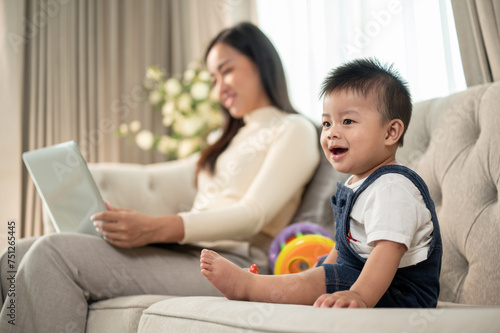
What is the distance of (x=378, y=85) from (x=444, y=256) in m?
0.51

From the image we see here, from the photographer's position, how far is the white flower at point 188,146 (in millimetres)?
2723

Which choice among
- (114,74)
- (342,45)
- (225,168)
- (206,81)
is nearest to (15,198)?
(114,74)

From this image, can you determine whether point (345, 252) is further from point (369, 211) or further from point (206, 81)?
point (206, 81)

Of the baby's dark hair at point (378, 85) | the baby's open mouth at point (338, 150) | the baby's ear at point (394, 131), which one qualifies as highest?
the baby's dark hair at point (378, 85)

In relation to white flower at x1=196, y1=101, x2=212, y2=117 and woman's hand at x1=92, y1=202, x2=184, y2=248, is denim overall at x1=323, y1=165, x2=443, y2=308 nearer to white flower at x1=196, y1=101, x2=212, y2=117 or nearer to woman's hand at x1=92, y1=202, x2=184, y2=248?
woman's hand at x1=92, y1=202, x2=184, y2=248

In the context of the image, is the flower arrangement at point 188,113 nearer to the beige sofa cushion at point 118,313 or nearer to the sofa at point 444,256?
the sofa at point 444,256

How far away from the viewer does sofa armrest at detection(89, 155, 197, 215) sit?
1965mm

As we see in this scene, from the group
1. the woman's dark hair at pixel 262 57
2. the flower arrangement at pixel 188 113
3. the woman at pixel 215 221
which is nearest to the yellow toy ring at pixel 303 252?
the woman at pixel 215 221

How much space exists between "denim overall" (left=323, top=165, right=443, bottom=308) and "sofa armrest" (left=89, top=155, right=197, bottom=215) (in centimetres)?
123

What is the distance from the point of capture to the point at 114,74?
3096mm

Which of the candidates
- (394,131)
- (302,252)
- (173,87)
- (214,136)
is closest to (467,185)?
(394,131)

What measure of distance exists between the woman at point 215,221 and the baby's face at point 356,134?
56cm

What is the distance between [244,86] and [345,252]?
3.36ft

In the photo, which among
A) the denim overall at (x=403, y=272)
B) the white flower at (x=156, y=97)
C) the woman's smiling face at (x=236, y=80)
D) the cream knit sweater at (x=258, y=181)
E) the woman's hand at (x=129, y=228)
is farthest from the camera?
the white flower at (x=156, y=97)
